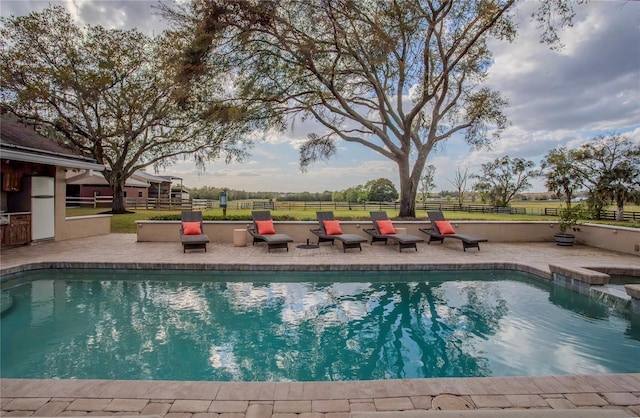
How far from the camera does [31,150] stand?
30.7 ft

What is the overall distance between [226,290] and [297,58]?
351 inches

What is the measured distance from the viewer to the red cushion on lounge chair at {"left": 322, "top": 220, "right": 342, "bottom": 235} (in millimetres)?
10469

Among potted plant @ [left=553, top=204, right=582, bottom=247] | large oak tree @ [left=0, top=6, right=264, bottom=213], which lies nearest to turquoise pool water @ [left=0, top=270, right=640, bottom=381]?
potted plant @ [left=553, top=204, right=582, bottom=247]

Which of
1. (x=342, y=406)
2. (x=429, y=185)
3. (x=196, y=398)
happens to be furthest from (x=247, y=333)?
(x=429, y=185)

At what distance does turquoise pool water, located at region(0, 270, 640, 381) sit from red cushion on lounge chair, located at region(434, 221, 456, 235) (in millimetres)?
3171

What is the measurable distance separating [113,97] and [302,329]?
62.3 feet

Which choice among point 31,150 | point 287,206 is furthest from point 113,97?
point 287,206

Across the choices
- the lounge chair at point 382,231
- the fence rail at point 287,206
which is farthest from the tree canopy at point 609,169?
the lounge chair at point 382,231

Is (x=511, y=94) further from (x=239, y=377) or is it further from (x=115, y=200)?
(x=115, y=200)

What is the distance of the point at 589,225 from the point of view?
36.5 ft

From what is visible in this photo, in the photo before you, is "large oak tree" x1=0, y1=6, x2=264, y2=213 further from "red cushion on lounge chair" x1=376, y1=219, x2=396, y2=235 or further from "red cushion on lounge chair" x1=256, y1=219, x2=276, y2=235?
"red cushion on lounge chair" x1=376, y1=219, x2=396, y2=235

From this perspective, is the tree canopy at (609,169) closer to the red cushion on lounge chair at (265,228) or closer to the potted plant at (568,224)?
the potted plant at (568,224)

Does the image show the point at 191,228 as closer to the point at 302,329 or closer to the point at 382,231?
the point at 382,231

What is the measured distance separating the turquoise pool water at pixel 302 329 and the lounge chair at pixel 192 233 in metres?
1.68
